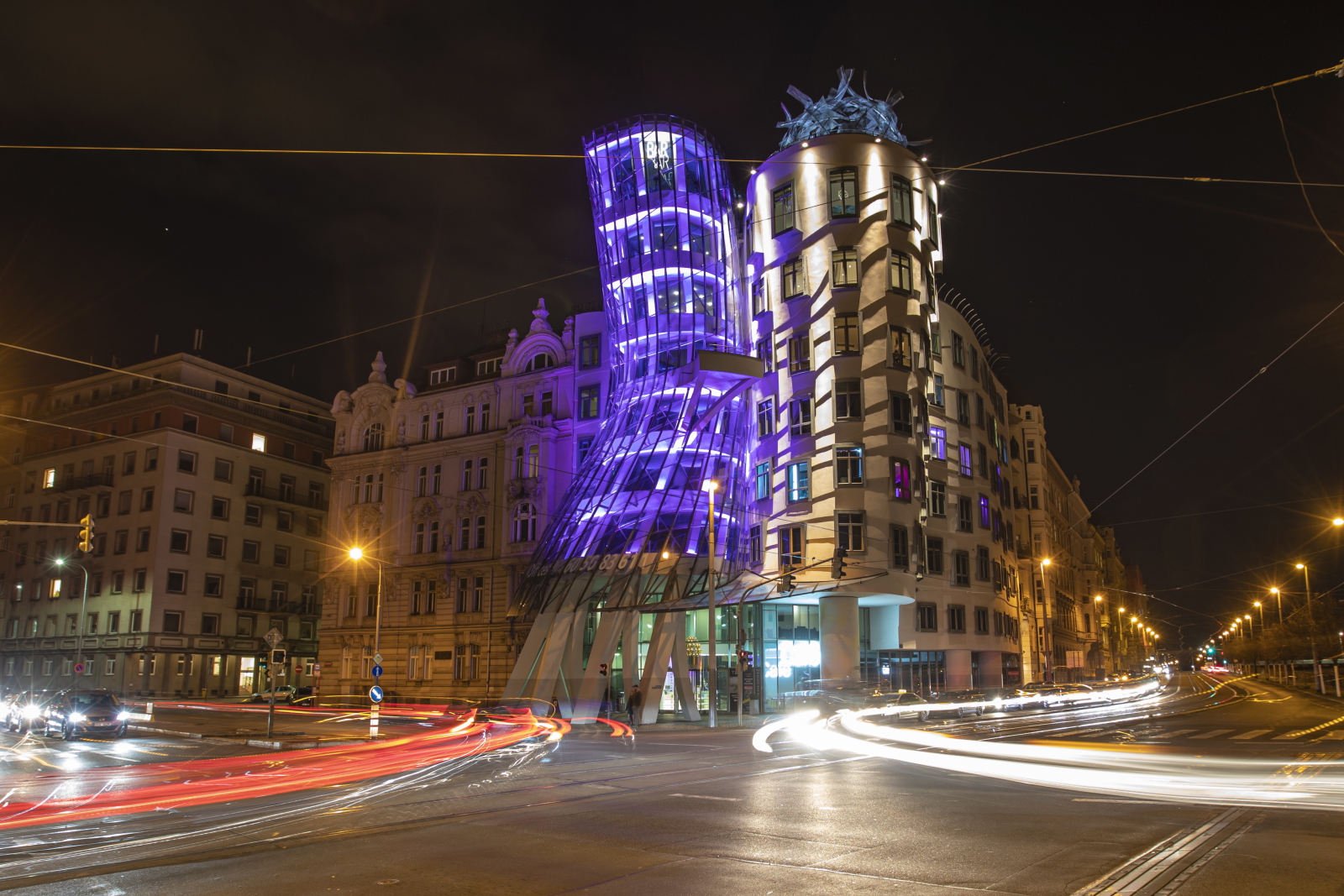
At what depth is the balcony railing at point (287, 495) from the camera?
70188mm

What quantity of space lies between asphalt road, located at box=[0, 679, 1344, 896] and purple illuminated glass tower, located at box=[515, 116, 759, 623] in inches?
1008

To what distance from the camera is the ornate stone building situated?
5584 centimetres

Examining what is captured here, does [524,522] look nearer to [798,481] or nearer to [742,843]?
[798,481]

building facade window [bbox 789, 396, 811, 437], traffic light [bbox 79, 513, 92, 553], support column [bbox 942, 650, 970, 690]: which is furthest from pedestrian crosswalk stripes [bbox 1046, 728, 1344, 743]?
traffic light [bbox 79, 513, 92, 553]

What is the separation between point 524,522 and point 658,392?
44.0 feet

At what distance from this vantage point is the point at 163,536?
64062mm

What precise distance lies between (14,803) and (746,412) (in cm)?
3783

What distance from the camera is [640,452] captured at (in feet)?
147

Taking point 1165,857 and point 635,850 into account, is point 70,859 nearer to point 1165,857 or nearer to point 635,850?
point 635,850

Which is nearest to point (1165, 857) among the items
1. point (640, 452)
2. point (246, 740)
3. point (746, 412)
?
point (246, 740)

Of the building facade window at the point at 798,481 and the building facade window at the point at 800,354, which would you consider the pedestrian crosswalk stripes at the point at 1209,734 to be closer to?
the building facade window at the point at 798,481

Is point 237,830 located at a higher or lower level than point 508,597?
lower

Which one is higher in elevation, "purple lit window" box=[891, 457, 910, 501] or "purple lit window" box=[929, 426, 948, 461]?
"purple lit window" box=[929, 426, 948, 461]

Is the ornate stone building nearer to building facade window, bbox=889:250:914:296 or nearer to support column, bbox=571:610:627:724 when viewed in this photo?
support column, bbox=571:610:627:724
